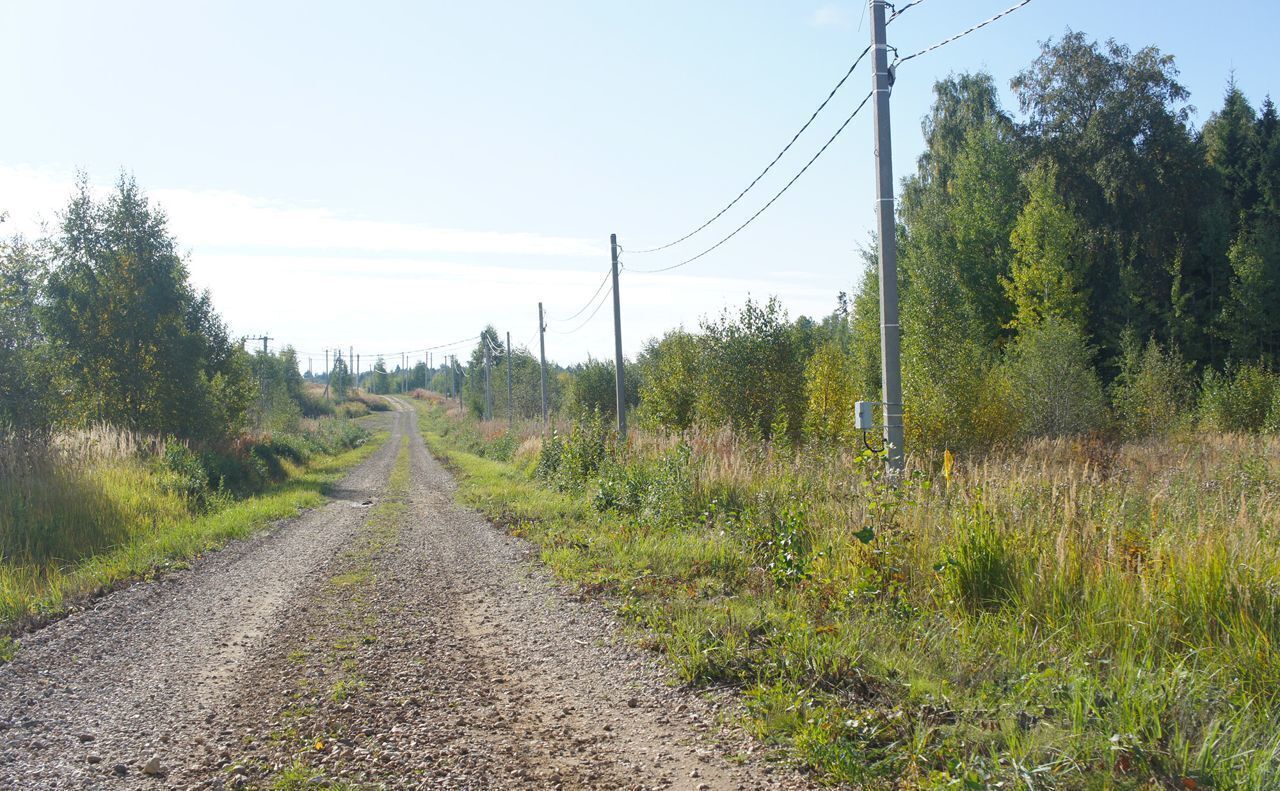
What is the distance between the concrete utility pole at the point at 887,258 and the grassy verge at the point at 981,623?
0.73 m

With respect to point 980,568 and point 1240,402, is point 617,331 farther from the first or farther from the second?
point 1240,402

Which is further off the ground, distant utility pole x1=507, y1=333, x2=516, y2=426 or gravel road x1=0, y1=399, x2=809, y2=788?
distant utility pole x1=507, y1=333, x2=516, y2=426

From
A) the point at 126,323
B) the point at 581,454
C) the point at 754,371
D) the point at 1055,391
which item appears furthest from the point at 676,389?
the point at 126,323

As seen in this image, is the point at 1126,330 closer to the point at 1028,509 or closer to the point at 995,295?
the point at 995,295

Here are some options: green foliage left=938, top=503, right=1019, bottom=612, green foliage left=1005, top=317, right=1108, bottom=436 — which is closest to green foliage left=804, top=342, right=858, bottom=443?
green foliage left=1005, top=317, right=1108, bottom=436

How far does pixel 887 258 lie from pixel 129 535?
34.7ft

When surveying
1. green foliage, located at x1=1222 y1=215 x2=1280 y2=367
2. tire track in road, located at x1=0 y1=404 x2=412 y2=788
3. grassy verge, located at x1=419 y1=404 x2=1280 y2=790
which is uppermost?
green foliage, located at x1=1222 y1=215 x2=1280 y2=367

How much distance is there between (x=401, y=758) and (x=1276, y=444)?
71.5ft

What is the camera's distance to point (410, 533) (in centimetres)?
1253

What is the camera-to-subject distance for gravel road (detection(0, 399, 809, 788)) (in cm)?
405

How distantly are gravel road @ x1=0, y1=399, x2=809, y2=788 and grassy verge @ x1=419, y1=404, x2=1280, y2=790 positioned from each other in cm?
47

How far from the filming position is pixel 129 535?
11.3m

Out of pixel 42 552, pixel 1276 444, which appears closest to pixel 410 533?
pixel 42 552

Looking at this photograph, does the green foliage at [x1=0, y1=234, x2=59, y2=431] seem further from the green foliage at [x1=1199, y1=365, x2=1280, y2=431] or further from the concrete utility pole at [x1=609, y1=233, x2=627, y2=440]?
the green foliage at [x1=1199, y1=365, x2=1280, y2=431]
